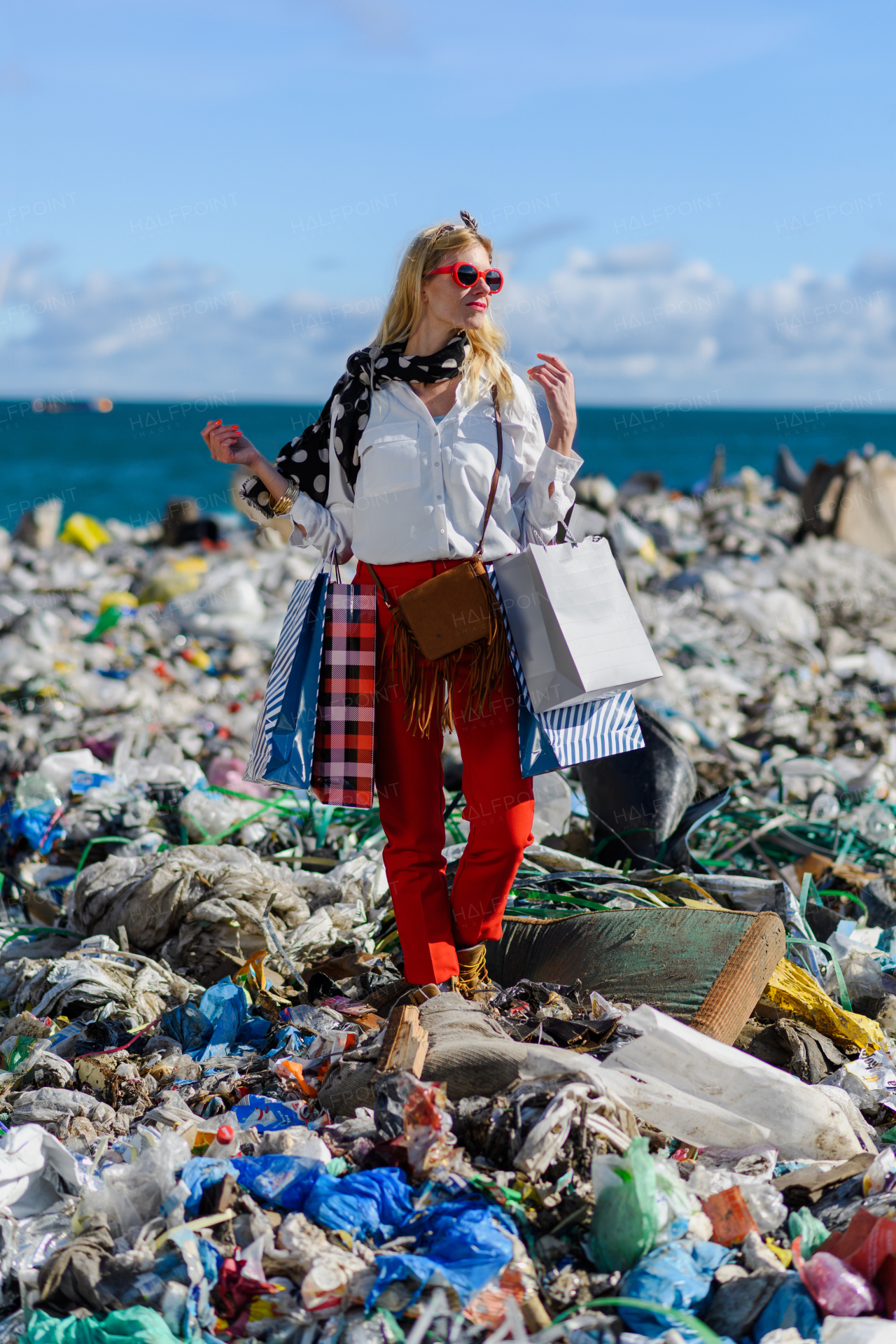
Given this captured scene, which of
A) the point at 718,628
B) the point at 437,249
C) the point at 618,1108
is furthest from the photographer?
the point at 718,628

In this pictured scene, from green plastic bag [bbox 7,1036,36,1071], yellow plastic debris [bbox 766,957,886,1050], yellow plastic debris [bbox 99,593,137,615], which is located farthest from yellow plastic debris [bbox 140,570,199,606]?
yellow plastic debris [bbox 766,957,886,1050]

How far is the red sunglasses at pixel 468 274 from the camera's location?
105 inches

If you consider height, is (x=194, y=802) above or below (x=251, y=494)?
below

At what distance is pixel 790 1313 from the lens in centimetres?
191

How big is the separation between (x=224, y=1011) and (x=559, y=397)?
183 centimetres

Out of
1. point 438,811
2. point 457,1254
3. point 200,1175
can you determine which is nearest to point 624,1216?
point 457,1254

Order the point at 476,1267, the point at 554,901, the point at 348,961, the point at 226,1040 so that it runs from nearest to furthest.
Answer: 1. the point at 476,1267
2. the point at 226,1040
3. the point at 348,961
4. the point at 554,901

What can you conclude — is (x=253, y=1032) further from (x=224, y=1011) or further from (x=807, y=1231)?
(x=807, y=1231)

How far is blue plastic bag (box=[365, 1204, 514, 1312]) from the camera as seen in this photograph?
73.8 inches

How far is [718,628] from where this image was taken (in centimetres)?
849

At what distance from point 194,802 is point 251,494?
1965 millimetres

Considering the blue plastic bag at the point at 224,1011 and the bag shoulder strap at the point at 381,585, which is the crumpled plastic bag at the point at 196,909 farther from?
the bag shoulder strap at the point at 381,585

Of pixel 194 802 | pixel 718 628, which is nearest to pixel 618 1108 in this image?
pixel 194 802

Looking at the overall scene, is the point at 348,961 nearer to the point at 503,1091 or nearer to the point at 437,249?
the point at 503,1091
